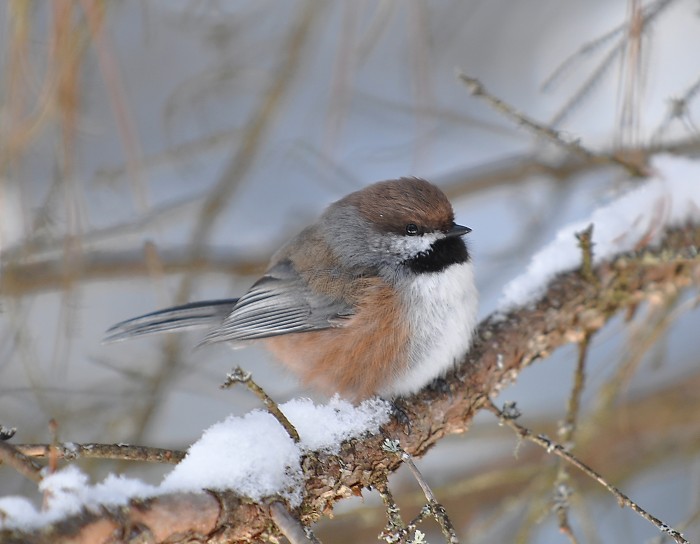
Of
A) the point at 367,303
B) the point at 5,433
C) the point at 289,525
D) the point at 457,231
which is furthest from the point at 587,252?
the point at 5,433

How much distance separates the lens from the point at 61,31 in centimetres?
251

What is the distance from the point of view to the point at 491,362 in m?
2.67

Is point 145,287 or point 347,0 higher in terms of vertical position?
point 145,287

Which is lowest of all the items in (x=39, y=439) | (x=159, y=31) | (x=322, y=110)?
(x=39, y=439)

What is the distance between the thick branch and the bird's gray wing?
50 centimetres

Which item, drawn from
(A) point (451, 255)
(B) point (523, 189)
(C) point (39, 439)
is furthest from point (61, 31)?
(B) point (523, 189)

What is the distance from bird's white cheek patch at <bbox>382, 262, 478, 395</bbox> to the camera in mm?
2613

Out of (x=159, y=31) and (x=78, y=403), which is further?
(x=159, y=31)

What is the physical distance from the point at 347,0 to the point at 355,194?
31.0 inches

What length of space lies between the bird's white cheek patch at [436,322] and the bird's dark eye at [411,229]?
18cm

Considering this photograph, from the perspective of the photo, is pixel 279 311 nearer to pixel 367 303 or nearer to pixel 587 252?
pixel 367 303

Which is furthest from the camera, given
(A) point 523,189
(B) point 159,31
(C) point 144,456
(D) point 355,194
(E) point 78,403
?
(B) point 159,31

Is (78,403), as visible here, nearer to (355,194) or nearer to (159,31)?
(355,194)

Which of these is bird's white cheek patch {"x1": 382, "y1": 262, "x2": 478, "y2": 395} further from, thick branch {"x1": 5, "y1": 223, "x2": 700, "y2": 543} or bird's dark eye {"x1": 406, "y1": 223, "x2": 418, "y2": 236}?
bird's dark eye {"x1": 406, "y1": 223, "x2": 418, "y2": 236}
